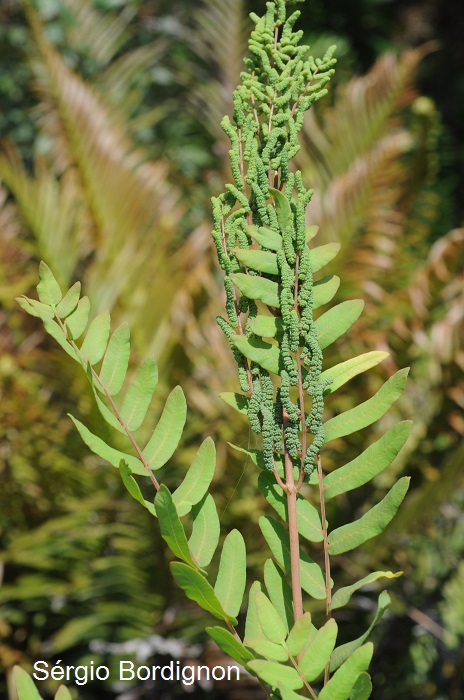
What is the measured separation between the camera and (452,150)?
469 centimetres

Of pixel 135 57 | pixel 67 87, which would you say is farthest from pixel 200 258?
pixel 135 57

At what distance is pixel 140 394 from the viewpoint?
0.61m

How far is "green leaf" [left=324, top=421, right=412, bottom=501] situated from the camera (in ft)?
1.86

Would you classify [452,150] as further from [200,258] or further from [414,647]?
[414,647]

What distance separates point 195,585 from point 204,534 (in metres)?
Answer: 0.09

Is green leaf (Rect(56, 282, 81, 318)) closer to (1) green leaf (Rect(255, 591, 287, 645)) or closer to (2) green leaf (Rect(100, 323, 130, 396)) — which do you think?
(2) green leaf (Rect(100, 323, 130, 396))

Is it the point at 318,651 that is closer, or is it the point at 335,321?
the point at 318,651

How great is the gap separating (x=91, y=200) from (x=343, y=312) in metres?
2.29

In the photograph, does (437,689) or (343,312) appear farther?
(437,689)

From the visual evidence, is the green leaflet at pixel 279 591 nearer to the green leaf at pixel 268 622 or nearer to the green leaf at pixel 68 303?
the green leaf at pixel 268 622

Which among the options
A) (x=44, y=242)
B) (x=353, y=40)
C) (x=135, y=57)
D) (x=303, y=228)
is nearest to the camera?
(x=303, y=228)

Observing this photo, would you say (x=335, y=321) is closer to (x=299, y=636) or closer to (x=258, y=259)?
(x=258, y=259)

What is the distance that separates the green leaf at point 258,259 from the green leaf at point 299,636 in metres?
0.22

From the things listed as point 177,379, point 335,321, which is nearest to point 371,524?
point 335,321
